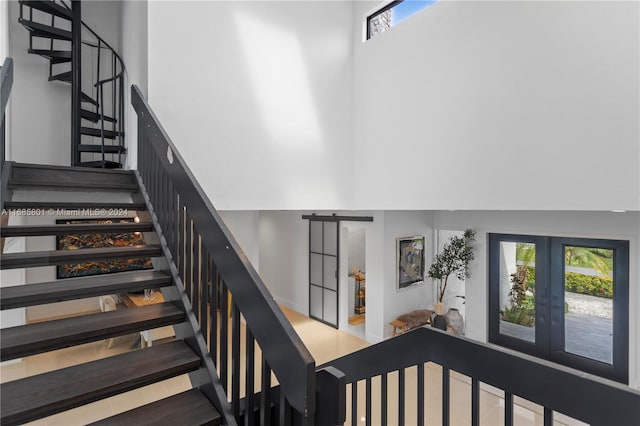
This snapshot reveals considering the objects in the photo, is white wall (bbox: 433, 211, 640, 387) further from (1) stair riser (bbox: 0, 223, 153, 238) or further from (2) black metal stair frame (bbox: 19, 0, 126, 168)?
(2) black metal stair frame (bbox: 19, 0, 126, 168)

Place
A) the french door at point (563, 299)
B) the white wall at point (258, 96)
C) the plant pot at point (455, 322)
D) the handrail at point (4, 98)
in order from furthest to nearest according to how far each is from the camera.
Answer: the plant pot at point (455, 322) < the french door at point (563, 299) < the white wall at point (258, 96) < the handrail at point (4, 98)

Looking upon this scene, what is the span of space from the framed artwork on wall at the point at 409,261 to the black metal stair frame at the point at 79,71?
177 inches

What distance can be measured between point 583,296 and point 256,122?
A: 4830 mm

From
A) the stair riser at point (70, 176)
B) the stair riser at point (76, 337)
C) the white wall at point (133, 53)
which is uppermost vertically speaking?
the white wall at point (133, 53)

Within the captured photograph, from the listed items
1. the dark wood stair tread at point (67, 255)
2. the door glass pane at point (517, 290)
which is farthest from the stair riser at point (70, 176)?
the door glass pane at point (517, 290)

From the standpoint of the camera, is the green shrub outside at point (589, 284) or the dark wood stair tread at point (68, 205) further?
the green shrub outside at point (589, 284)

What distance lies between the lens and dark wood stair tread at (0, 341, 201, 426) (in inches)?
51.1

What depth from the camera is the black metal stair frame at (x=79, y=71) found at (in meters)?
3.79

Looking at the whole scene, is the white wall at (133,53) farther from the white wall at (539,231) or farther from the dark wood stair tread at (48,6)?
the white wall at (539,231)

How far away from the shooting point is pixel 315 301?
704cm

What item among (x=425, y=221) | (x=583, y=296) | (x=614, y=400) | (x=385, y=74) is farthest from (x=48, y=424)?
(x=583, y=296)

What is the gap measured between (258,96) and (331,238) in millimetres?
3754

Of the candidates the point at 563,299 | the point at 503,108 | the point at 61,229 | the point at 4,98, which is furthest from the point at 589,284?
the point at 4,98

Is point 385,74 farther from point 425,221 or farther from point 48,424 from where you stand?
point 48,424
